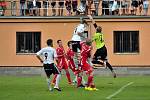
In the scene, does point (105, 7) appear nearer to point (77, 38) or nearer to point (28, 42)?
point (28, 42)

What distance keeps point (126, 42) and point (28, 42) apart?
7060 mm

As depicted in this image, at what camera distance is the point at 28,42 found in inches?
1870

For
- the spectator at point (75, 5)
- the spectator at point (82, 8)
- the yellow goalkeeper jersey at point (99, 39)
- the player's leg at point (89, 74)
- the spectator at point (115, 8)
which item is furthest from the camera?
the spectator at point (75, 5)

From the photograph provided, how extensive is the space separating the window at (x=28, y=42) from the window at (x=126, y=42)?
5549 millimetres

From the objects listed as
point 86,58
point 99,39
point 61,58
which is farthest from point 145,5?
point 86,58

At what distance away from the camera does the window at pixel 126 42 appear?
4634 centimetres

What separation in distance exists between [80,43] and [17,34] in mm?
21460

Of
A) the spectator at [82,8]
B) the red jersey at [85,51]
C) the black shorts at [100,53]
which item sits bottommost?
the black shorts at [100,53]

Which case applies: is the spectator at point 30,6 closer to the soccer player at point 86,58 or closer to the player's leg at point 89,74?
the soccer player at point 86,58

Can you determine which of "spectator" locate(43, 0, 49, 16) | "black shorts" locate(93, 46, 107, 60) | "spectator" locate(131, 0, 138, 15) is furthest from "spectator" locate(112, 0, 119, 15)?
"black shorts" locate(93, 46, 107, 60)

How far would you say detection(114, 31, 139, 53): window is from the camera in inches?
1825

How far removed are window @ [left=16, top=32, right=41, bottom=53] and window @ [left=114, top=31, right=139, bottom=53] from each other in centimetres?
555

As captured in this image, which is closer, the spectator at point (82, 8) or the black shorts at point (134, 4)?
the black shorts at point (134, 4)

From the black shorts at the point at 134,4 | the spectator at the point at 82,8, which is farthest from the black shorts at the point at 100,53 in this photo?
the black shorts at the point at 134,4
